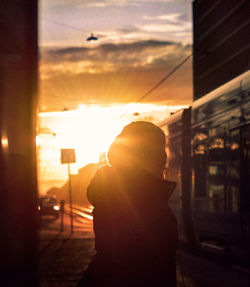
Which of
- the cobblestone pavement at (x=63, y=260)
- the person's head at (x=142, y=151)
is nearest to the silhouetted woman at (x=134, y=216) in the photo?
the person's head at (x=142, y=151)

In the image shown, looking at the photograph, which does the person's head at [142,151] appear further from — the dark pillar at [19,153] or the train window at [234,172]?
the train window at [234,172]

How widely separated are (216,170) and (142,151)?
749cm

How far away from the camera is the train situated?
28.4ft

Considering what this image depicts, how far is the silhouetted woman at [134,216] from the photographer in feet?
8.14

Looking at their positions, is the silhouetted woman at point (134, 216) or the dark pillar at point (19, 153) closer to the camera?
the dark pillar at point (19, 153)

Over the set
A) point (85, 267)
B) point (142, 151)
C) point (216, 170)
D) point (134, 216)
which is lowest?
point (85, 267)

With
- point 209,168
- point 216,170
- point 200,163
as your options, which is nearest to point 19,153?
point 216,170

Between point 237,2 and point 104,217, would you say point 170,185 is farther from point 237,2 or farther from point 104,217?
point 237,2

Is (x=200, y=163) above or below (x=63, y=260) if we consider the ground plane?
above

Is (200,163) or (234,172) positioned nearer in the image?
(234,172)

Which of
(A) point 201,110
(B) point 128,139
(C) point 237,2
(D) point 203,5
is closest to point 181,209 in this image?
(A) point 201,110

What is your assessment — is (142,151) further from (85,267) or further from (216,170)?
(216,170)

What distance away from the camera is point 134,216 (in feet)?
8.41

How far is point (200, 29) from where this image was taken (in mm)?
41625
